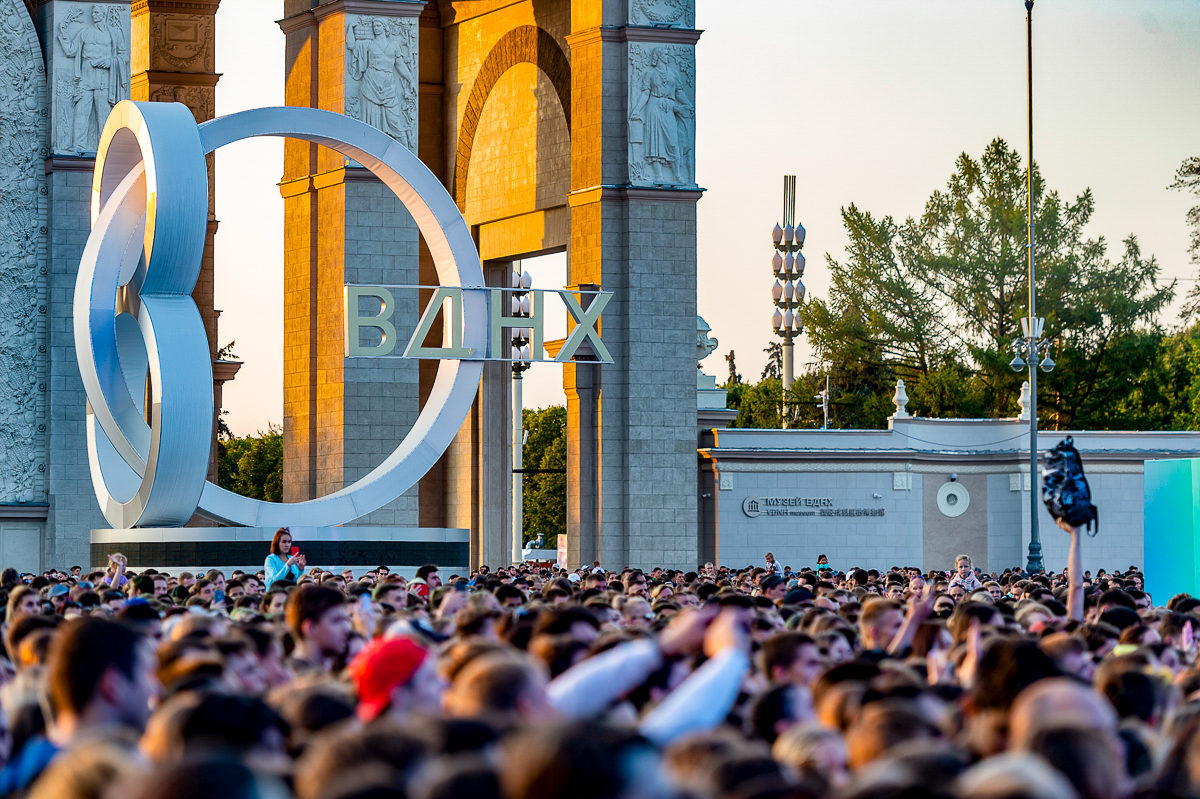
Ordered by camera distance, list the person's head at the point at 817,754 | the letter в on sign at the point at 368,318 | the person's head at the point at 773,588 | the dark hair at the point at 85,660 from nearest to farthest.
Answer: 1. the person's head at the point at 817,754
2. the dark hair at the point at 85,660
3. the person's head at the point at 773,588
4. the letter в on sign at the point at 368,318

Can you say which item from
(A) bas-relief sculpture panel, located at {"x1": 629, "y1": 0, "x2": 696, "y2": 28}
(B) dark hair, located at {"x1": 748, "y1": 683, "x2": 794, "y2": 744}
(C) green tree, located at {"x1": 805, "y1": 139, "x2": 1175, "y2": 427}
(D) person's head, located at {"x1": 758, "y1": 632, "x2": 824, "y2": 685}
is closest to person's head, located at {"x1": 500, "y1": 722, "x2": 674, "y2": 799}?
(B) dark hair, located at {"x1": 748, "y1": 683, "x2": 794, "y2": 744}

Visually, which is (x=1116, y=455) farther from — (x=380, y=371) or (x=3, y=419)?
(x=3, y=419)

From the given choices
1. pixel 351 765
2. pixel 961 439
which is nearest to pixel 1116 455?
pixel 961 439

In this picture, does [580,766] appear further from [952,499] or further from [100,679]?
[952,499]

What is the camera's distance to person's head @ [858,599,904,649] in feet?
35.2

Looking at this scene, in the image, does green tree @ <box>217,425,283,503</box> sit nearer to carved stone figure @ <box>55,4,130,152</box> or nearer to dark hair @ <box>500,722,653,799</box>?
carved stone figure @ <box>55,4,130,152</box>

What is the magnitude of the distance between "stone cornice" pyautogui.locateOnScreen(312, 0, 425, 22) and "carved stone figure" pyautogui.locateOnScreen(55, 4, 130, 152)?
3.96m

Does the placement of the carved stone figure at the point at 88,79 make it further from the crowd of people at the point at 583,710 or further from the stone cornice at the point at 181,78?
the crowd of people at the point at 583,710

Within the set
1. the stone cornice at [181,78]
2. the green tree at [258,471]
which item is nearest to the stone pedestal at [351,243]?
the stone cornice at [181,78]

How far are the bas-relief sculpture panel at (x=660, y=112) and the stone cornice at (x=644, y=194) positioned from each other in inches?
5.4

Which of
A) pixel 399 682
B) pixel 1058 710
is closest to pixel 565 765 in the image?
pixel 1058 710

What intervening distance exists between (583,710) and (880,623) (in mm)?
4859

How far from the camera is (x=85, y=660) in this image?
604 cm

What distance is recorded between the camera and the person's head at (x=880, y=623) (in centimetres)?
1072
